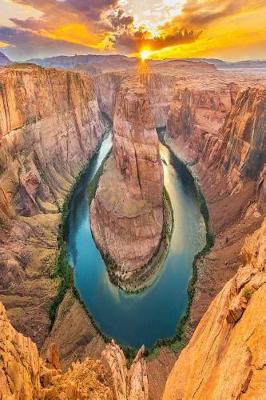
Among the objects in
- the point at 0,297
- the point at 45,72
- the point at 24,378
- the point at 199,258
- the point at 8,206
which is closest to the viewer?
the point at 24,378

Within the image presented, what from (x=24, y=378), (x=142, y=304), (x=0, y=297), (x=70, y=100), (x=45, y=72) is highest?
(x=45, y=72)

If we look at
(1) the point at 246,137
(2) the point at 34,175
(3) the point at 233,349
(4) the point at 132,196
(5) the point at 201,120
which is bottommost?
(4) the point at 132,196

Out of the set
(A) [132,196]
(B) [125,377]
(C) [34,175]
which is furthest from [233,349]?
(C) [34,175]

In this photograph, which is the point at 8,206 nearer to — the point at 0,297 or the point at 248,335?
the point at 0,297

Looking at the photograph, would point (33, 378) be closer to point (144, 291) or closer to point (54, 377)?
point (54, 377)

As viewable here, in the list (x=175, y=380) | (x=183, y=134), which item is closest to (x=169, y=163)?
(x=183, y=134)

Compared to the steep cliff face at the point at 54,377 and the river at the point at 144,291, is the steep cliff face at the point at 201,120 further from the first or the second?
the steep cliff face at the point at 54,377
